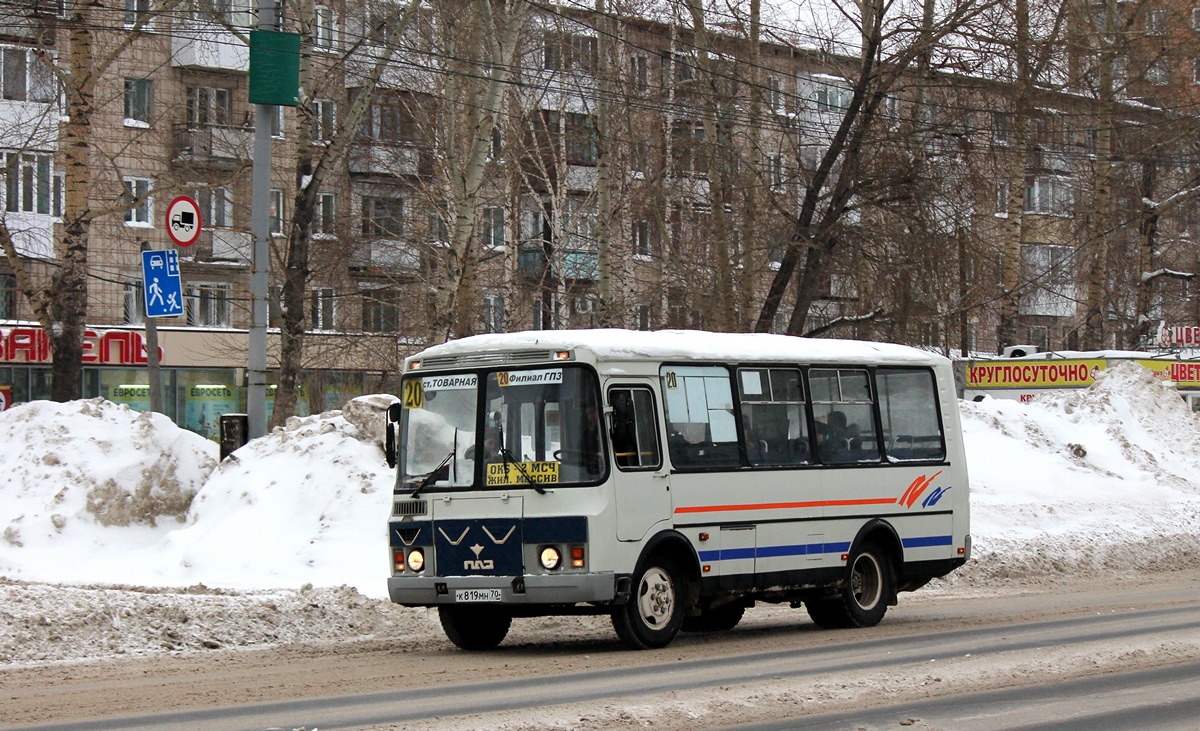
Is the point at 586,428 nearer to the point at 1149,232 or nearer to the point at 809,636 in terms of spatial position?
the point at 809,636

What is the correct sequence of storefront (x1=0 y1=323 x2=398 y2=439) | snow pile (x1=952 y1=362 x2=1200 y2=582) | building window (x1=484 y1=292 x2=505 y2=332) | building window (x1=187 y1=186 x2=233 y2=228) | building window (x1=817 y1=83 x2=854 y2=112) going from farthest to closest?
building window (x1=187 y1=186 x2=233 y2=228) < storefront (x1=0 y1=323 x2=398 y2=439) < building window (x1=484 y1=292 x2=505 y2=332) < building window (x1=817 y1=83 x2=854 y2=112) < snow pile (x1=952 y1=362 x2=1200 y2=582)

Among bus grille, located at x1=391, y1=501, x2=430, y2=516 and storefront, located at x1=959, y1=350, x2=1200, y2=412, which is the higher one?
storefront, located at x1=959, y1=350, x2=1200, y2=412

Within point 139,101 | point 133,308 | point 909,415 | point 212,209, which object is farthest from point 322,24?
point 133,308

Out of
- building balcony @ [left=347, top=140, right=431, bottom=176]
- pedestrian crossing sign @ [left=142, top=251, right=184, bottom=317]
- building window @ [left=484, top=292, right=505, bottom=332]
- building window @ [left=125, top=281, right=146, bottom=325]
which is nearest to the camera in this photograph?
pedestrian crossing sign @ [left=142, top=251, right=184, bottom=317]

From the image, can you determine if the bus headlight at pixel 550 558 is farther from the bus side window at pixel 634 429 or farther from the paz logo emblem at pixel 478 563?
the bus side window at pixel 634 429

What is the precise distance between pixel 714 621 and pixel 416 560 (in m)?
3.62

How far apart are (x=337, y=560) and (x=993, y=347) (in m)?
41.4

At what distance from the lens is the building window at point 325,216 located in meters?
47.4

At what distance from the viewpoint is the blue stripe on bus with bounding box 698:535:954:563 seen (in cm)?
1392

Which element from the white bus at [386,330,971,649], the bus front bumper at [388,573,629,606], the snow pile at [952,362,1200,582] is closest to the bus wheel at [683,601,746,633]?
the white bus at [386,330,971,649]

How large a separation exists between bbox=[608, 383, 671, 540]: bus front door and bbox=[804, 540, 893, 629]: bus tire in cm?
286

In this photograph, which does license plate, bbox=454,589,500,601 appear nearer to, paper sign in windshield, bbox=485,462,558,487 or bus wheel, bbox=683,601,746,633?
paper sign in windshield, bbox=485,462,558,487

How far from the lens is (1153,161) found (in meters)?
41.7

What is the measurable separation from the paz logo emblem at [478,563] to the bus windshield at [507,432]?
0.51m
